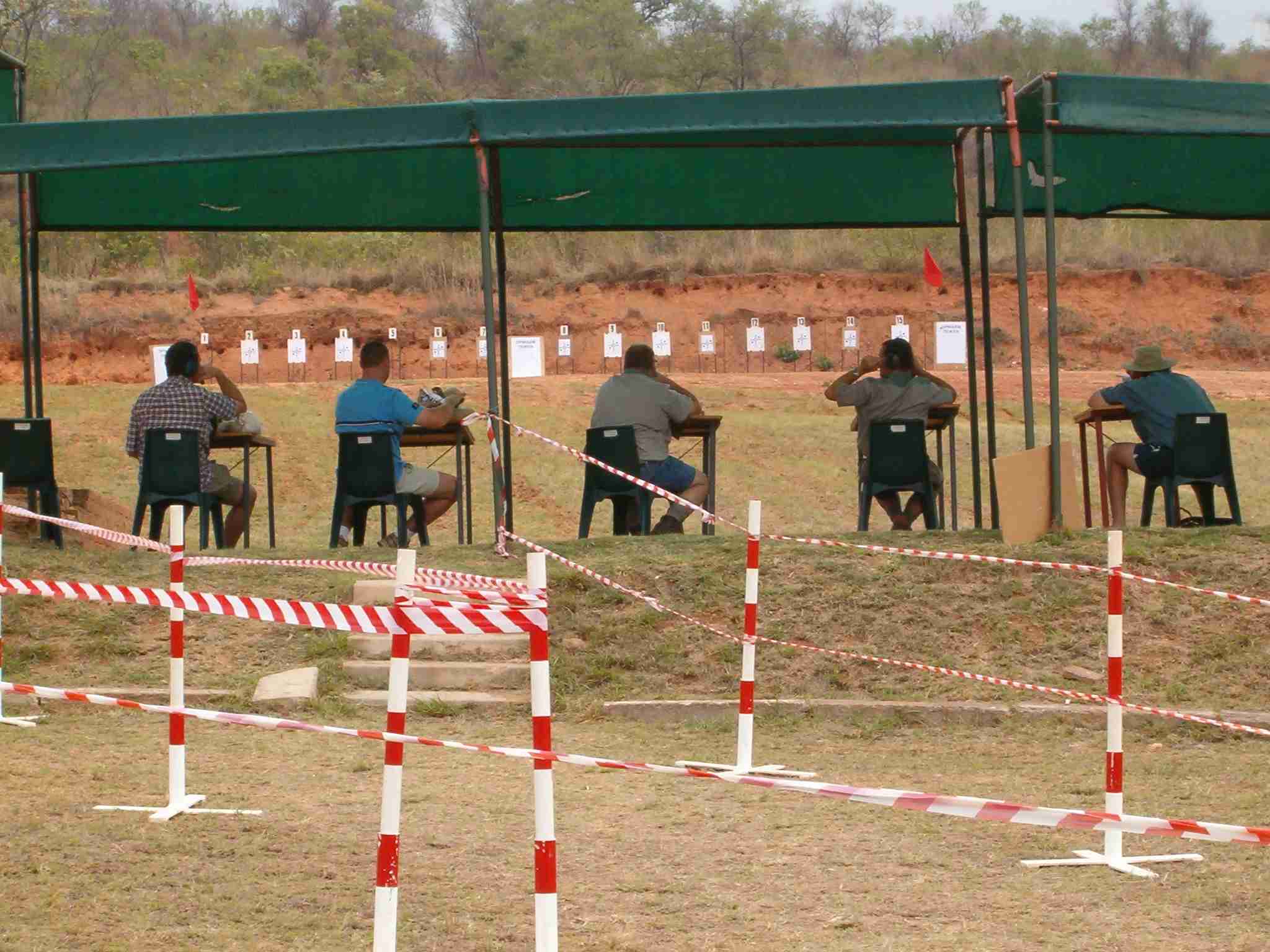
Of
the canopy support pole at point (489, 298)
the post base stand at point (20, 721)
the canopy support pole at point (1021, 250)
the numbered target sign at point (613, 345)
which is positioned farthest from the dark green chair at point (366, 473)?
the numbered target sign at point (613, 345)

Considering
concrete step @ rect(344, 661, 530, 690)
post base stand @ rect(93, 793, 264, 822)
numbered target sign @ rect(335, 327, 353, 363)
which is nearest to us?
post base stand @ rect(93, 793, 264, 822)

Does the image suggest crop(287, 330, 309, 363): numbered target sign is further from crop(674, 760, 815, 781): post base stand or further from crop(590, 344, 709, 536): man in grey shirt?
crop(674, 760, 815, 781): post base stand

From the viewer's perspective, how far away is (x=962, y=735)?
7.36m

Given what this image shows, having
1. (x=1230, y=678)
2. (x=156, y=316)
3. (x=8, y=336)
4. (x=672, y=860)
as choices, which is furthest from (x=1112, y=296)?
(x=672, y=860)

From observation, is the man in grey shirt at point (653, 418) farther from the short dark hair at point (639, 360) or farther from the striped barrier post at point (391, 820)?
the striped barrier post at point (391, 820)

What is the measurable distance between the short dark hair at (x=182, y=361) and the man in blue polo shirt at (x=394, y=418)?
0.83 m

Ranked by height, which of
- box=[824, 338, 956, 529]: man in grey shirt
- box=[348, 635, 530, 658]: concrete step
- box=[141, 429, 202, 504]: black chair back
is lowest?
box=[348, 635, 530, 658]: concrete step

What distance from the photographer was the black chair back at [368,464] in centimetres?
953

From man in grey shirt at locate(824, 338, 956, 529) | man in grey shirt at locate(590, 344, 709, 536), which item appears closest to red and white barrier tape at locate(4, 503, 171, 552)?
man in grey shirt at locate(590, 344, 709, 536)

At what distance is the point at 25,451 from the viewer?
9.71m

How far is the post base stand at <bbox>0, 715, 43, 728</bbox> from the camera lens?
7.19 meters

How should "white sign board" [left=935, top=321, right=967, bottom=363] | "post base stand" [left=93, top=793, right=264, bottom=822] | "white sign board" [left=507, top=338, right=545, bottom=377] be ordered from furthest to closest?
"white sign board" [left=507, top=338, right=545, bottom=377], "white sign board" [left=935, top=321, right=967, bottom=363], "post base stand" [left=93, top=793, right=264, bottom=822]

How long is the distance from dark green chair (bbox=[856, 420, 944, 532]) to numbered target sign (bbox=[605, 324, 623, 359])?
23.2 meters

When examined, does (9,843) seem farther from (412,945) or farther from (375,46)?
(375,46)
